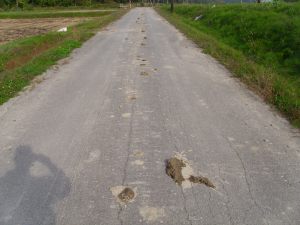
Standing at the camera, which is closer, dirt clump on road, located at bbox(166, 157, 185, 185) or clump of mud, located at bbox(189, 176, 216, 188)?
clump of mud, located at bbox(189, 176, 216, 188)

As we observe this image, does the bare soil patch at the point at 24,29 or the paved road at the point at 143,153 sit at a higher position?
the paved road at the point at 143,153

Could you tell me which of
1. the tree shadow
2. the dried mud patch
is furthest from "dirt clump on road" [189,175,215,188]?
the tree shadow

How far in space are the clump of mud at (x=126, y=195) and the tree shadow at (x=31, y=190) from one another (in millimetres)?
679

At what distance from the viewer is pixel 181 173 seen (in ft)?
16.7

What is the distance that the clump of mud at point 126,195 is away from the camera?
4.48m

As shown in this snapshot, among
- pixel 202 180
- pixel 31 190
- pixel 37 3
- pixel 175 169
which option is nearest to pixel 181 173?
pixel 175 169

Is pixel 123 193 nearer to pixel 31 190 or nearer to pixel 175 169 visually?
pixel 175 169

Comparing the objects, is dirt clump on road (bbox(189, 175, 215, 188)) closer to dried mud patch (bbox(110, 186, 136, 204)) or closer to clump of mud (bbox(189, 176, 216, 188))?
clump of mud (bbox(189, 176, 216, 188))

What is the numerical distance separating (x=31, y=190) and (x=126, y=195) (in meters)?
1.21

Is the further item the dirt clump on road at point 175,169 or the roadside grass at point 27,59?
the roadside grass at point 27,59

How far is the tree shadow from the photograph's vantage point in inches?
165

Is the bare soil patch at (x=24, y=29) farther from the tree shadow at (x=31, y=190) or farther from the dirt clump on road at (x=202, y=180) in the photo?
the dirt clump on road at (x=202, y=180)

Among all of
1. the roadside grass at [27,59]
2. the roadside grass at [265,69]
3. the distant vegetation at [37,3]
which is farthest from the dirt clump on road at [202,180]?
the distant vegetation at [37,3]

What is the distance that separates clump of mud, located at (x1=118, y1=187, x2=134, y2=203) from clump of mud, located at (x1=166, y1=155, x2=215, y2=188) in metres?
0.63
